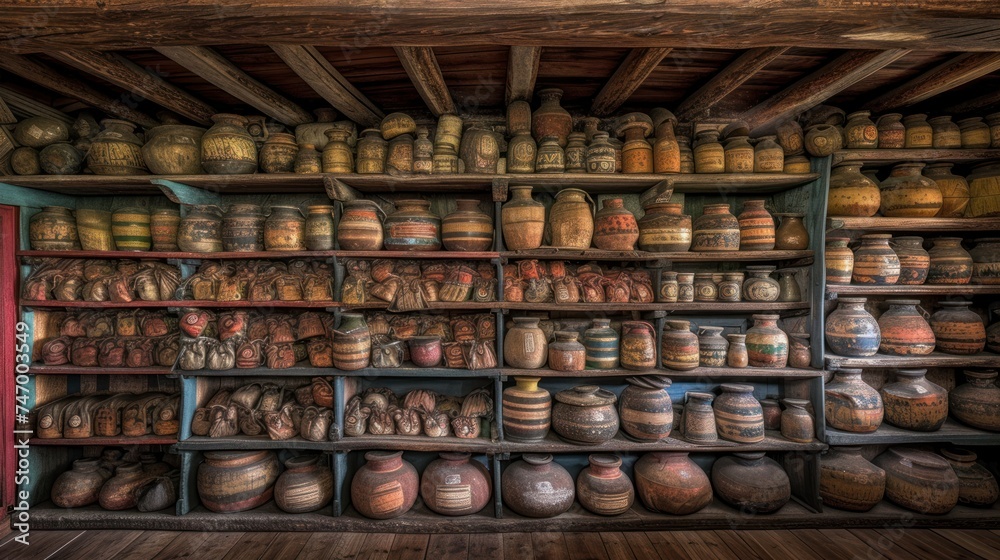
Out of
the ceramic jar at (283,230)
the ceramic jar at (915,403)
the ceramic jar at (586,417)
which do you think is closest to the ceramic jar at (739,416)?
the ceramic jar at (586,417)

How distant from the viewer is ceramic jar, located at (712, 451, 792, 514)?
113 inches

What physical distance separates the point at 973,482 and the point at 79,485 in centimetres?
635

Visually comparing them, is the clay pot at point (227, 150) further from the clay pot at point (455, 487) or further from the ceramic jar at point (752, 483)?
the ceramic jar at point (752, 483)

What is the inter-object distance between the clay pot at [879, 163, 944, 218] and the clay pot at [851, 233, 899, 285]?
0.20 metres

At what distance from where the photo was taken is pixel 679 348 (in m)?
2.93

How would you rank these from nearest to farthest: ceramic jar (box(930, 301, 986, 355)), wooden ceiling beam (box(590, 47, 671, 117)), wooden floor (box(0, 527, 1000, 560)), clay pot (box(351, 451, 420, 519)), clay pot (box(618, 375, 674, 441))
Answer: wooden ceiling beam (box(590, 47, 671, 117))
wooden floor (box(0, 527, 1000, 560))
clay pot (box(351, 451, 420, 519))
clay pot (box(618, 375, 674, 441))
ceramic jar (box(930, 301, 986, 355))

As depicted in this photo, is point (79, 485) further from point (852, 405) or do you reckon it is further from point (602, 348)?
point (852, 405)

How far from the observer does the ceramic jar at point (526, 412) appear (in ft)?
9.62

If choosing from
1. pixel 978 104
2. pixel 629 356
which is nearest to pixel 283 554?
pixel 629 356

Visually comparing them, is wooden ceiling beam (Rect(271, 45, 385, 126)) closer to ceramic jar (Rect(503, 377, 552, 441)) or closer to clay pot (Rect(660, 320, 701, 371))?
ceramic jar (Rect(503, 377, 552, 441))

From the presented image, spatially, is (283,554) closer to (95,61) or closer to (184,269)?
(184,269)

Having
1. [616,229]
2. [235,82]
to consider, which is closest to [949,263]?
[616,229]

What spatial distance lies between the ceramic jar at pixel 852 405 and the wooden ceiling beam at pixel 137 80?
16.7 feet

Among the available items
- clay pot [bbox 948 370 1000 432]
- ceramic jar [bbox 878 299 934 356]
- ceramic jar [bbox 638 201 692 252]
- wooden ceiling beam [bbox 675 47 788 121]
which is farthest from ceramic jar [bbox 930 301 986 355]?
wooden ceiling beam [bbox 675 47 788 121]
